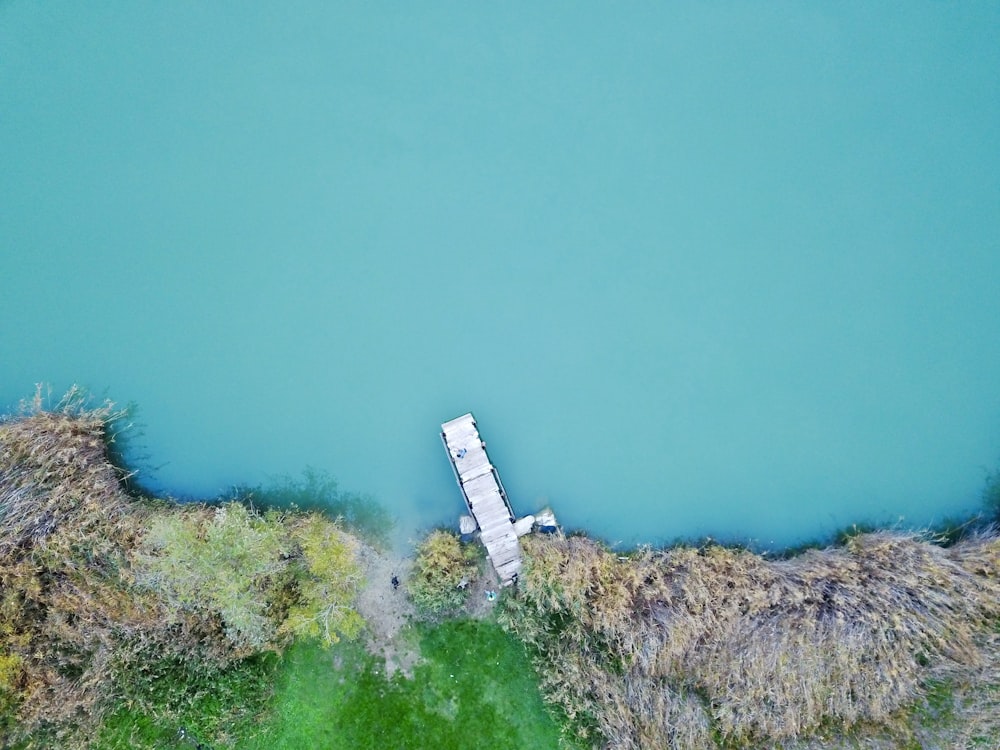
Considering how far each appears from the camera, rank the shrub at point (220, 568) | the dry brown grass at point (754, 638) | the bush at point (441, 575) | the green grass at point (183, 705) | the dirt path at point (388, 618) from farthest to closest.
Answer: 1. the dirt path at point (388, 618)
2. the bush at point (441, 575)
3. the green grass at point (183, 705)
4. the dry brown grass at point (754, 638)
5. the shrub at point (220, 568)

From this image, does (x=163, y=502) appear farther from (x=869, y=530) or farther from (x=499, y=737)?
(x=869, y=530)

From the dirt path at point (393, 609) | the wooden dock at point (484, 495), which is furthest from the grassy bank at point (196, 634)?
the wooden dock at point (484, 495)

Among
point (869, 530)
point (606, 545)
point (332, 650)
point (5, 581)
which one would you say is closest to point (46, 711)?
point (5, 581)

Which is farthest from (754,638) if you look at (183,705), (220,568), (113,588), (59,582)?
(59,582)

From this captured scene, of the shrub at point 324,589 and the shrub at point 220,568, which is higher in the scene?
the shrub at point 220,568

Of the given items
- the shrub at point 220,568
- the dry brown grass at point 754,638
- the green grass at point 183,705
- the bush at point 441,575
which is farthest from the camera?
the bush at point 441,575

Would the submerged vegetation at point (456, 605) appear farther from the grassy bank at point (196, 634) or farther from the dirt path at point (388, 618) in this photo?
the dirt path at point (388, 618)

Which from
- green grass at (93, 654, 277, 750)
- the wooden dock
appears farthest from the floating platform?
green grass at (93, 654, 277, 750)
